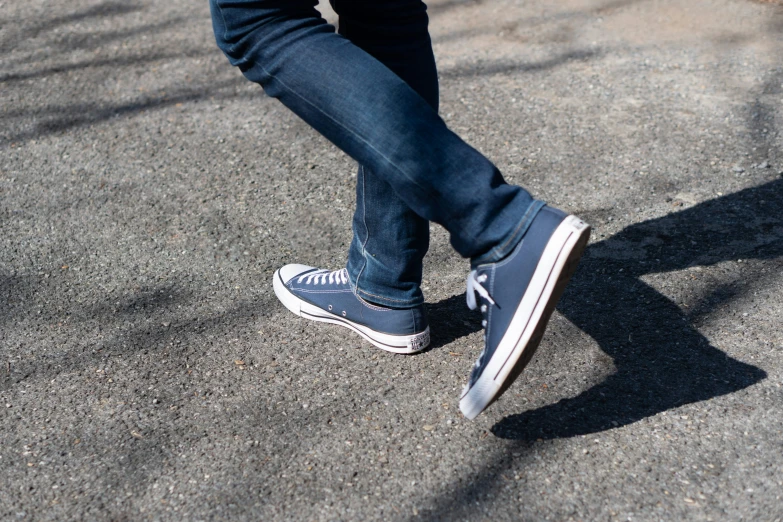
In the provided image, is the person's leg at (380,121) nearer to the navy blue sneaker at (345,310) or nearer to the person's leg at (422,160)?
the person's leg at (422,160)

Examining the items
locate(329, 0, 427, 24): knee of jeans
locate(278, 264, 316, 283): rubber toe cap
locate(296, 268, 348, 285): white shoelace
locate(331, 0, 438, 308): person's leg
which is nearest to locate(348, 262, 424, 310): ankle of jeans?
locate(331, 0, 438, 308): person's leg

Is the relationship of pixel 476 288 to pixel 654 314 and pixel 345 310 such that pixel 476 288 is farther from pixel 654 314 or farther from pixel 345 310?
pixel 654 314

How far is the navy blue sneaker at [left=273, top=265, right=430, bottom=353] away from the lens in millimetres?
2053

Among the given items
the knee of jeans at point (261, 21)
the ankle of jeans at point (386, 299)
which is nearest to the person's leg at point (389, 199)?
the ankle of jeans at point (386, 299)

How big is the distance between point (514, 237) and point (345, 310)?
770 mm

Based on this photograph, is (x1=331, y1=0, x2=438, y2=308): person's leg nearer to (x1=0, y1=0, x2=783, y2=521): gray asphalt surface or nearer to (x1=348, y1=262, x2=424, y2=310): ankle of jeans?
(x1=348, y1=262, x2=424, y2=310): ankle of jeans

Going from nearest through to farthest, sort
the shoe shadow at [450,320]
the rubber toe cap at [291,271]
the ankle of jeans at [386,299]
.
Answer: the ankle of jeans at [386,299]
the shoe shadow at [450,320]
the rubber toe cap at [291,271]

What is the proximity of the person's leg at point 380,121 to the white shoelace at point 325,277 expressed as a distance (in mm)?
698

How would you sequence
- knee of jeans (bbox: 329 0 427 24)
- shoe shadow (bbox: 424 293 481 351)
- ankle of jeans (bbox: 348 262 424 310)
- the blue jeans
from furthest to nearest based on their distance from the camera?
shoe shadow (bbox: 424 293 481 351)
ankle of jeans (bbox: 348 262 424 310)
knee of jeans (bbox: 329 0 427 24)
the blue jeans

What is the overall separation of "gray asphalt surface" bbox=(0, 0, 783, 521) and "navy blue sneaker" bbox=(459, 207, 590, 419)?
0.77 ft

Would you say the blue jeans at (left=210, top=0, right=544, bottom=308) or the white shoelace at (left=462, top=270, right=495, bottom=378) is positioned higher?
the blue jeans at (left=210, top=0, right=544, bottom=308)

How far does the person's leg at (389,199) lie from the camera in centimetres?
179

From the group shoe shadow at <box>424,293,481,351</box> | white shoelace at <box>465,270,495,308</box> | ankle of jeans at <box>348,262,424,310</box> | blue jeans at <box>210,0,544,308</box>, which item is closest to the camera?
blue jeans at <box>210,0,544,308</box>

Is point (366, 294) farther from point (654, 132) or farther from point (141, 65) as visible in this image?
point (141, 65)
